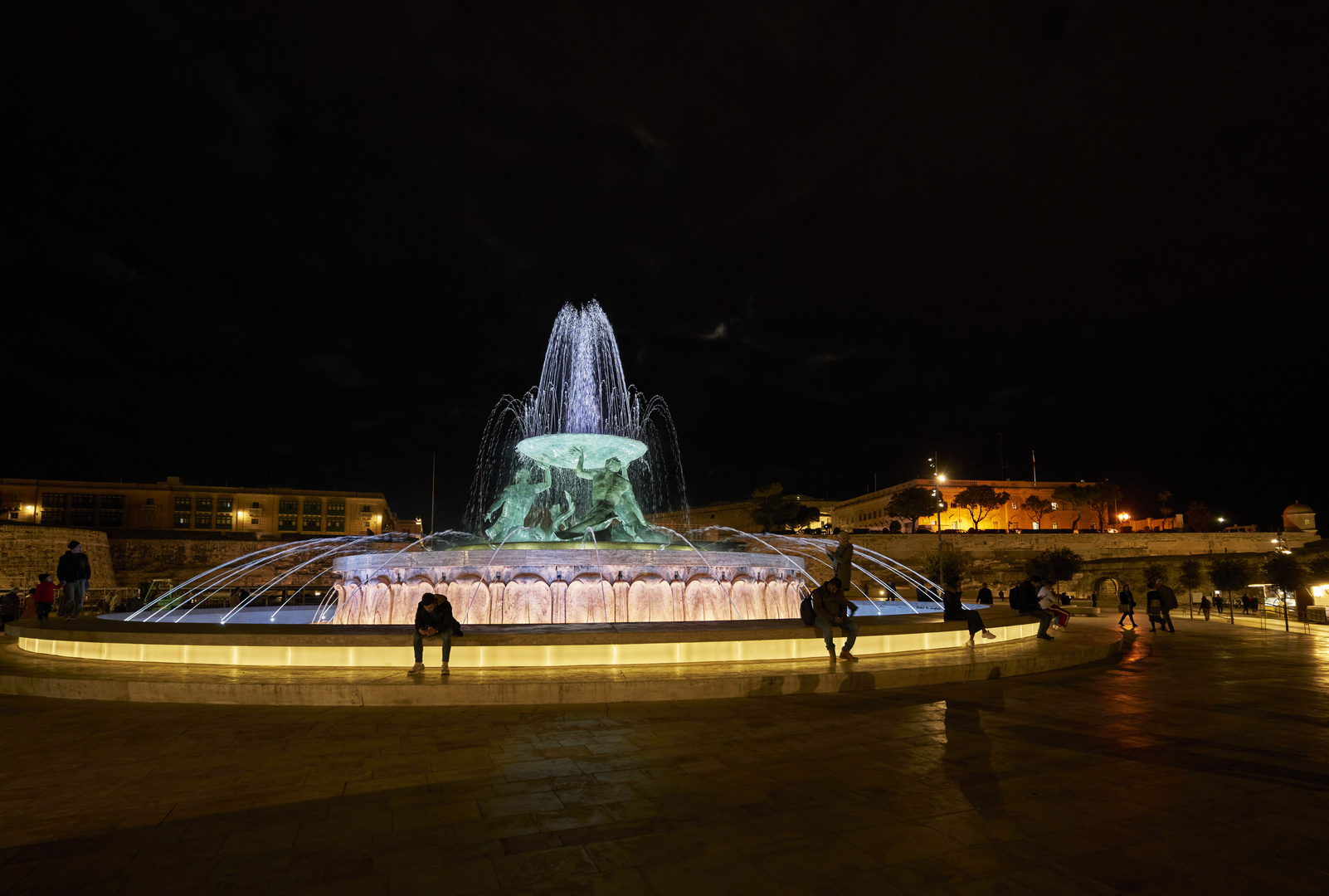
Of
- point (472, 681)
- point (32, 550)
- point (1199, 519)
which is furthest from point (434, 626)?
point (1199, 519)

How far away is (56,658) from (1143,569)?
198 ft

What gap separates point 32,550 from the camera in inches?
1435

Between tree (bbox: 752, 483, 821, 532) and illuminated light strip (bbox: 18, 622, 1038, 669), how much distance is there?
211ft

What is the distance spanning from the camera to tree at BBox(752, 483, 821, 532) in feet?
238

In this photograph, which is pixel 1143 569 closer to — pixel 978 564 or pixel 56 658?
pixel 978 564

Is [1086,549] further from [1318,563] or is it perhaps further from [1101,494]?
[1101,494]

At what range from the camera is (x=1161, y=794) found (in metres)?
4.17

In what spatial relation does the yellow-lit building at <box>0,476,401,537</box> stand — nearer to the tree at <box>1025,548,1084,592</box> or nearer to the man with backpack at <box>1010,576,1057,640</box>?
the tree at <box>1025,548,1084,592</box>

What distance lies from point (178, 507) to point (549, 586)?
244ft

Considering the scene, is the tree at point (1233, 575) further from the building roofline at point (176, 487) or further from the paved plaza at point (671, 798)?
the building roofline at point (176, 487)

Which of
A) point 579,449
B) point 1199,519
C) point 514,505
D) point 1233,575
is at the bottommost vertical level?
point 1233,575

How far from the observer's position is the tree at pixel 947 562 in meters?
53.7

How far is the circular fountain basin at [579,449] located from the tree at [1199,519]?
8653 cm

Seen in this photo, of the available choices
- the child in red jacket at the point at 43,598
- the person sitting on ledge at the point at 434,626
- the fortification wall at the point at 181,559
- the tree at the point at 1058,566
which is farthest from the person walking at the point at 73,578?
the tree at the point at 1058,566
